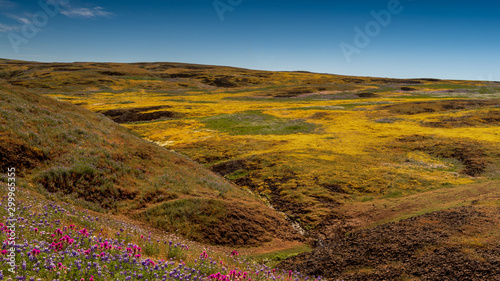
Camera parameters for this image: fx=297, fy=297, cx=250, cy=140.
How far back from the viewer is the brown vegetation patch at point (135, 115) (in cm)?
7188

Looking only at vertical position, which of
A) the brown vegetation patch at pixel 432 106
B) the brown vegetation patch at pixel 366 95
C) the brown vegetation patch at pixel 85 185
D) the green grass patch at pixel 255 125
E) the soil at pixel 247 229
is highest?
the brown vegetation patch at pixel 366 95

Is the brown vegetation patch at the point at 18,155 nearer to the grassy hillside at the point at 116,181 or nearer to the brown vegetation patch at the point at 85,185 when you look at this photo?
the grassy hillside at the point at 116,181

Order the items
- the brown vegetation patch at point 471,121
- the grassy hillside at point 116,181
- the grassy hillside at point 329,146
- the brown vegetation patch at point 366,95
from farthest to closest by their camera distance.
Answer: the brown vegetation patch at point 366,95 < the brown vegetation patch at point 471,121 < the grassy hillside at point 329,146 < the grassy hillside at point 116,181

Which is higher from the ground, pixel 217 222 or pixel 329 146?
pixel 329 146

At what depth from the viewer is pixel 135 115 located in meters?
73.9

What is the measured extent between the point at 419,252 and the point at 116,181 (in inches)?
750

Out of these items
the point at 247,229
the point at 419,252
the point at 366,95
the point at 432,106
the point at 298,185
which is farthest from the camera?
the point at 366,95

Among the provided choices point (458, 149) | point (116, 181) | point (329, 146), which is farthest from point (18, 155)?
point (458, 149)

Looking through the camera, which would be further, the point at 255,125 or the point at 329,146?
the point at 255,125

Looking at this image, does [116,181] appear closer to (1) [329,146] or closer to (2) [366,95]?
(1) [329,146]

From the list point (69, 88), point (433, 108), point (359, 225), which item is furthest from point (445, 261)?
point (69, 88)

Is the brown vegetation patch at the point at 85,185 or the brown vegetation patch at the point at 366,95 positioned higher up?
the brown vegetation patch at the point at 366,95

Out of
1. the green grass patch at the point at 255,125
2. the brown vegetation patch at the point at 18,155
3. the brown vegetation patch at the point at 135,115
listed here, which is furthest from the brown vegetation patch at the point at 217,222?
the brown vegetation patch at the point at 135,115

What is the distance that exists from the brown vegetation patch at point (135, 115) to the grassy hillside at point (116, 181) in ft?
148
